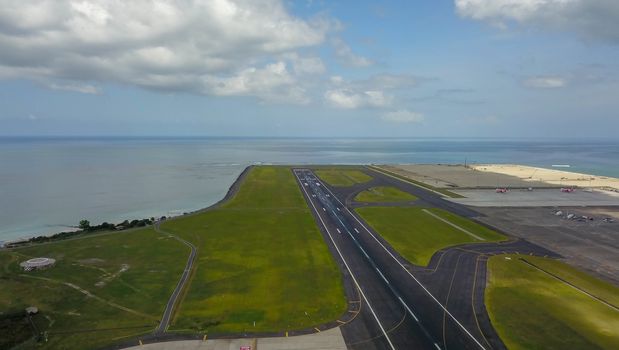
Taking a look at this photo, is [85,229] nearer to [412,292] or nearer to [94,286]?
[94,286]

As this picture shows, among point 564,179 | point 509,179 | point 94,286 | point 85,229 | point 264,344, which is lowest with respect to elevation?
point 264,344

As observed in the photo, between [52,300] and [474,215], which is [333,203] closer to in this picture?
[474,215]

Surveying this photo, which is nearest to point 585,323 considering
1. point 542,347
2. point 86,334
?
point 542,347

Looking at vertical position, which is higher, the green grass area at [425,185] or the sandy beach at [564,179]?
the sandy beach at [564,179]

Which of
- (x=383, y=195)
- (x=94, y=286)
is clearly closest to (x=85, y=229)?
(x=94, y=286)

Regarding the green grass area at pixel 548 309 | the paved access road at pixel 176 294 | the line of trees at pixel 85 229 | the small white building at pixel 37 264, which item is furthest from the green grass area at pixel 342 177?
the small white building at pixel 37 264

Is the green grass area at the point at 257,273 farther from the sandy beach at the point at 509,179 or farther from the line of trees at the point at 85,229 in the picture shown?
the sandy beach at the point at 509,179

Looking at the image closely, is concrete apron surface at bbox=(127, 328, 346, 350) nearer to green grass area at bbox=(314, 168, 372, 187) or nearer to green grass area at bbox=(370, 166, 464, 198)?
green grass area at bbox=(370, 166, 464, 198)
